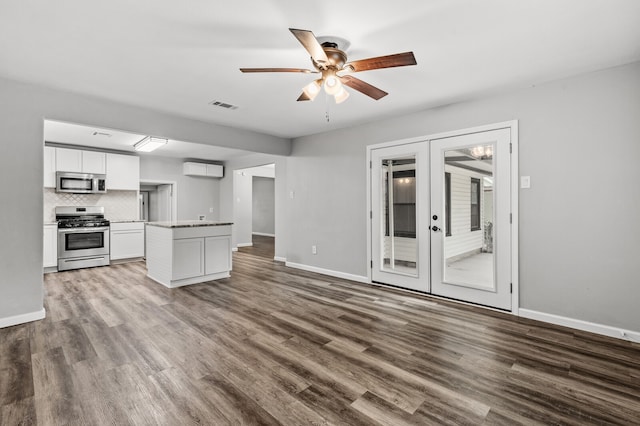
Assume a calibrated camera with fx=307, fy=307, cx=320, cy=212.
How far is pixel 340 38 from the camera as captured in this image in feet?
7.67

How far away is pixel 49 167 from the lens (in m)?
5.79

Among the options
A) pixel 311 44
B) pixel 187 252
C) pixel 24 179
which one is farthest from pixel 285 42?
pixel 187 252

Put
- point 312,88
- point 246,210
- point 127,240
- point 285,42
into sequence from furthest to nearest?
point 246,210 < point 127,240 < point 312,88 < point 285,42

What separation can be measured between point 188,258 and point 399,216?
10.5ft

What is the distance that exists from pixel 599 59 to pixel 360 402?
341 cm

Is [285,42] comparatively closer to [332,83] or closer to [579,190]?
[332,83]

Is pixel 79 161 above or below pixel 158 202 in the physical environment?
above

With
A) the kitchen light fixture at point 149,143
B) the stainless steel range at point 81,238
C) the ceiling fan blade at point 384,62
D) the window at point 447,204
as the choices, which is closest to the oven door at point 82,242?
the stainless steel range at point 81,238

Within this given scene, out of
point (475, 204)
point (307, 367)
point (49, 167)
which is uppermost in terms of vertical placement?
point (49, 167)

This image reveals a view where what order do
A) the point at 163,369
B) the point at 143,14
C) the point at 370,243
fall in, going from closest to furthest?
the point at 143,14, the point at 163,369, the point at 370,243

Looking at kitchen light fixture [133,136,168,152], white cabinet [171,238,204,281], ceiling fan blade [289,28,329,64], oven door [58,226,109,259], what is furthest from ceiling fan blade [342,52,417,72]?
oven door [58,226,109,259]

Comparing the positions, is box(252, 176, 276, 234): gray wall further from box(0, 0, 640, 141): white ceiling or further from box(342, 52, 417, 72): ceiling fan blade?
box(342, 52, 417, 72): ceiling fan blade

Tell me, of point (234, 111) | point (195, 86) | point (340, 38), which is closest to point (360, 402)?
point (340, 38)

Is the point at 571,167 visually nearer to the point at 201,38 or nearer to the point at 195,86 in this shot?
the point at 201,38
